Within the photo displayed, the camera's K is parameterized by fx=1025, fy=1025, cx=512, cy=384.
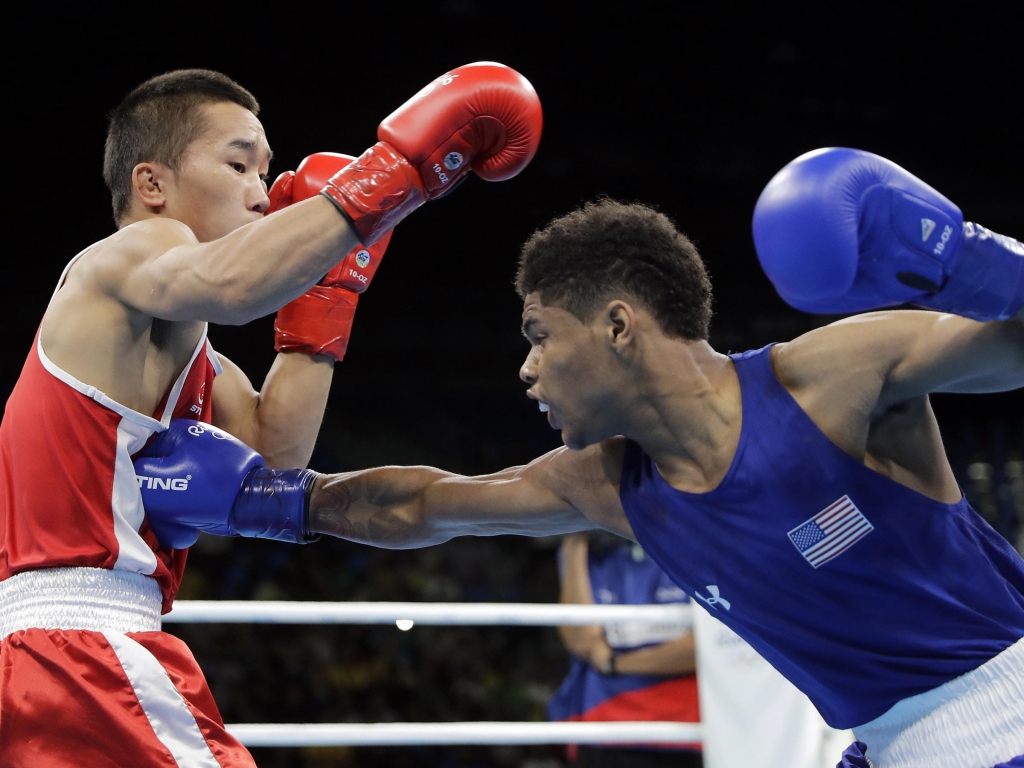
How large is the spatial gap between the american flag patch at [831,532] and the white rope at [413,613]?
4.92ft

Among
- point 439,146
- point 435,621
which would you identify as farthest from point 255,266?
point 435,621

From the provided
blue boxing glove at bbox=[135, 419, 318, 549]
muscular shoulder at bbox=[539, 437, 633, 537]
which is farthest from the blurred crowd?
blue boxing glove at bbox=[135, 419, 318, 549]

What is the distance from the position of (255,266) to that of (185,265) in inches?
6.0

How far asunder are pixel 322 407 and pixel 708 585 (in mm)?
1046

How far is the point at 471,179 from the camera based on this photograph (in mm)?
10008

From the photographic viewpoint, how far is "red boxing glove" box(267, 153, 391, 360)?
98.8 inches

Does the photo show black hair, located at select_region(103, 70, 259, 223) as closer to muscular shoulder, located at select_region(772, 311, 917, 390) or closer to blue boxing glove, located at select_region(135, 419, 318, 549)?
blue boxing glove, located at select_region(135, 419, 318, 549)

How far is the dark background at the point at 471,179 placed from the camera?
7.98 m

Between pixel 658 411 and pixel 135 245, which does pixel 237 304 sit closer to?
pixel 135 245

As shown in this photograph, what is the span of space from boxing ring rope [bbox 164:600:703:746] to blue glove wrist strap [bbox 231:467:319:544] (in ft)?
2.79

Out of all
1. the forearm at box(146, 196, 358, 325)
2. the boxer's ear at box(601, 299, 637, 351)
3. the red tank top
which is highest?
the forearm at box(146, 196, 358, 325)

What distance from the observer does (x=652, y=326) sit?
6.58ft

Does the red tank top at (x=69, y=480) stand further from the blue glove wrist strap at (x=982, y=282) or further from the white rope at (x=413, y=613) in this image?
the blue glove wrist strap at (x=982, y=282)

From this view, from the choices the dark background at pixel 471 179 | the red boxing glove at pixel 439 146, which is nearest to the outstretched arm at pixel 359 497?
the red boxing glove at pixel 439 146
